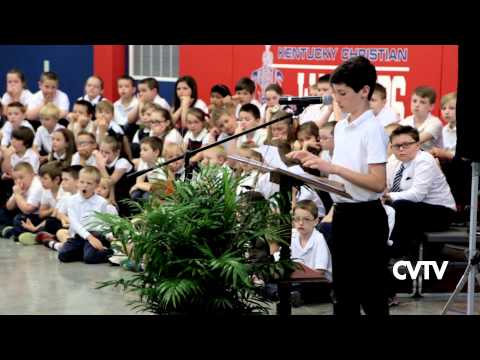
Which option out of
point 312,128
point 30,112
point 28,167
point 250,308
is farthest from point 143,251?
point 30,112

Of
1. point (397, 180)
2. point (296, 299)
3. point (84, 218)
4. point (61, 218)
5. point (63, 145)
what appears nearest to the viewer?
point (296, 299)

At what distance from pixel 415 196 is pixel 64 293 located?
241 cm

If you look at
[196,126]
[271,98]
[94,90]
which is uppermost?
[94,90]

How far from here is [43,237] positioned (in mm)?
8055

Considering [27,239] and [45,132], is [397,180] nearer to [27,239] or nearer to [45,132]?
[27,239]

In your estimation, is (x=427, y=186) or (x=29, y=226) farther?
(x=29, y=226)

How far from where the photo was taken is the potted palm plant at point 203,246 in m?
4.52

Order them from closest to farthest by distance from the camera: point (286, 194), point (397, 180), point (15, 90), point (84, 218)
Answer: point (286, 194), point (397, 180), point (84, 218), point (15, 90)

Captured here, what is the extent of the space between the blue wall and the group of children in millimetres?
2834

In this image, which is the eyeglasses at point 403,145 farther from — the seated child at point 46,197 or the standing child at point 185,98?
the seated child at point 46,197

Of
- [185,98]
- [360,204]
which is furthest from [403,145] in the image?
[185,98]

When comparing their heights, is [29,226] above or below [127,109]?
below
